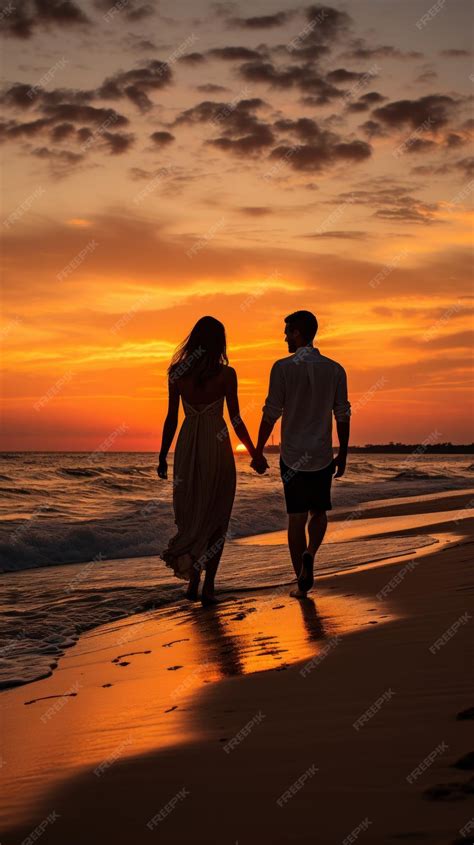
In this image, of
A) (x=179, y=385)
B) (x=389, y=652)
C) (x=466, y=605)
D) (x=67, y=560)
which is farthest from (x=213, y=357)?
(x=67, y=560)

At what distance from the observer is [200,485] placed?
6.96 meters

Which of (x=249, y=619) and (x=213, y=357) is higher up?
(x=213, y=357)

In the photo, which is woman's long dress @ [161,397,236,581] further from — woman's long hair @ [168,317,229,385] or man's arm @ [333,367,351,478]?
man's arm @ [333,367,351,478]

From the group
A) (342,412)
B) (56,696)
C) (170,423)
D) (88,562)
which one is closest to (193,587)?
(170,423)

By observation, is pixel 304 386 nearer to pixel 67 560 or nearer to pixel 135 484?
pixel 67 560

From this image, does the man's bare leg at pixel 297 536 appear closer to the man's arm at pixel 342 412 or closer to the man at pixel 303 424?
the man at pixel 303 424

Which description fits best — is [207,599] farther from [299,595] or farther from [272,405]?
[272,405]

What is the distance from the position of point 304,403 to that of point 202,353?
944mm

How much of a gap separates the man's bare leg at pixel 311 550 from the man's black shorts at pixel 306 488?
0.12 m

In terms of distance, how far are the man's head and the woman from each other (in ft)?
1.88

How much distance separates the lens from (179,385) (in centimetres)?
693

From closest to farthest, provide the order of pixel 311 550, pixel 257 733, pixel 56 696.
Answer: pixel 257 733, pixel 56 696, pixel 311 550

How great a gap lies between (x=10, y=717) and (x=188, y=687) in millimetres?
882

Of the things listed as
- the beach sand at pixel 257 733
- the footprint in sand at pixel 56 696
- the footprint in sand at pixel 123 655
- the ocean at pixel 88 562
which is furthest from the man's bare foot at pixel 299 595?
the footprint in sand at pixel 56 696
